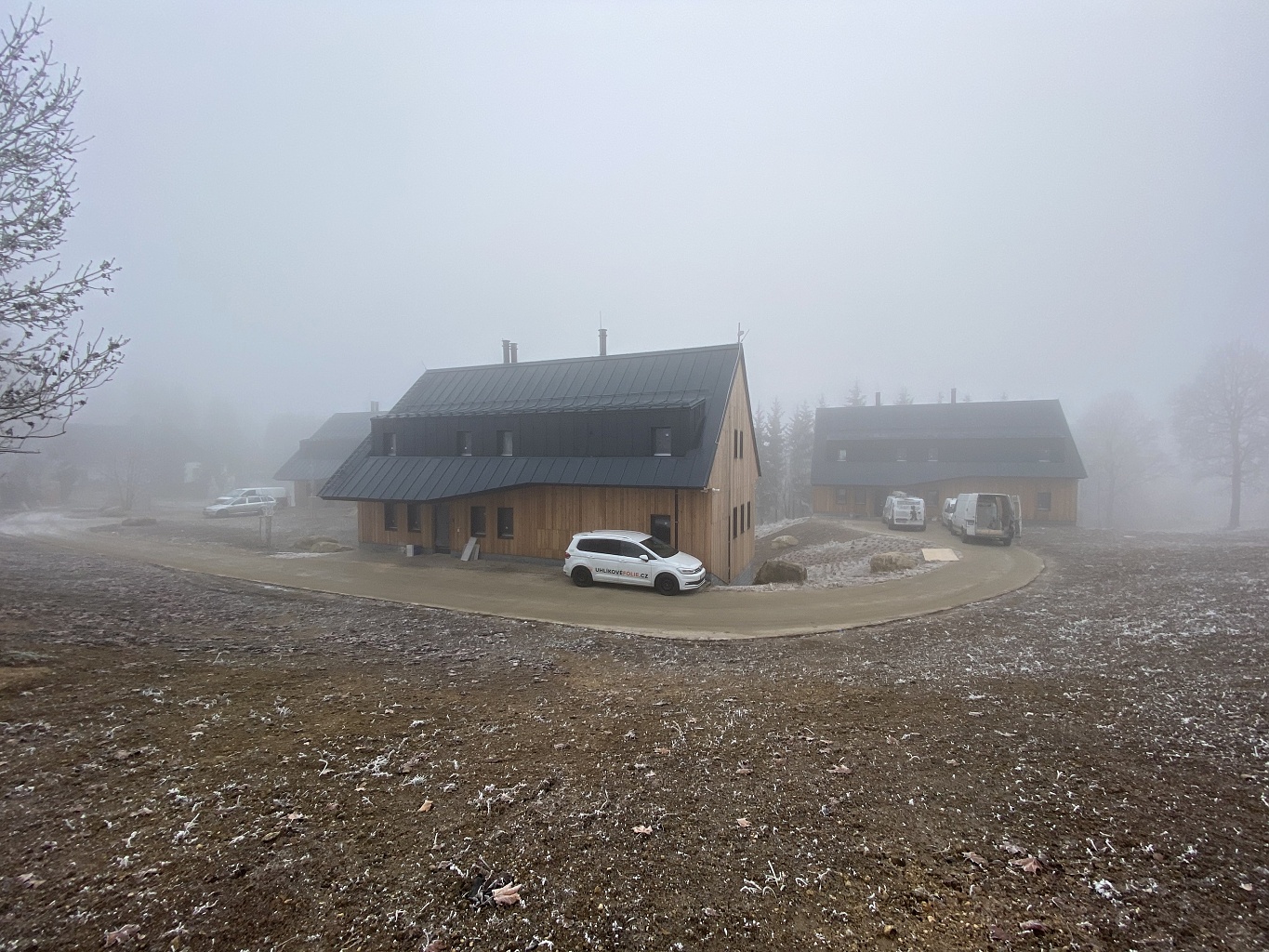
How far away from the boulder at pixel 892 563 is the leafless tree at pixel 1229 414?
126 feet

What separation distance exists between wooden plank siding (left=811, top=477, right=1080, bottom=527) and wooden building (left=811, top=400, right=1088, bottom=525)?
0.19ft

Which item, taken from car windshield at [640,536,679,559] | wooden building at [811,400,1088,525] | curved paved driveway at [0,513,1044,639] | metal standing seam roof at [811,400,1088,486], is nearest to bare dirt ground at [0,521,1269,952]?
curved paved driveway at [0,513,1044,639]

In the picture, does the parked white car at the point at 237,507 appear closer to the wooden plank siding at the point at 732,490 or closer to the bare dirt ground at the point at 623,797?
the wooden plank siding at the point at 732,490

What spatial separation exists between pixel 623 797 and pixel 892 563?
19.0 m

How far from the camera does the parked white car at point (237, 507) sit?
42.2 metres

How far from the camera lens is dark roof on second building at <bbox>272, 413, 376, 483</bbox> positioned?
50281 millimetres

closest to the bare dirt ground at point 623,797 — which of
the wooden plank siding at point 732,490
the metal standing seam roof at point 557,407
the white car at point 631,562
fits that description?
the white car at point 631,562

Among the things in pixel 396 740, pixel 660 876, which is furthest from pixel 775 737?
pixel 396 740

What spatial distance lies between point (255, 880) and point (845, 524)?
3775cm

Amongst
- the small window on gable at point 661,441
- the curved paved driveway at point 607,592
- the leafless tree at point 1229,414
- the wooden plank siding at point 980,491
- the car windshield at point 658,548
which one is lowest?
the curved paved driveway at point 607,592

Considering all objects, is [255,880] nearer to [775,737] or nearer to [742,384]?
[775,737]

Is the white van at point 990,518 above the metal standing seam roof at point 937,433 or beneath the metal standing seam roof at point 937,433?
beneath

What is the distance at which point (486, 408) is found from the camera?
26.5 m

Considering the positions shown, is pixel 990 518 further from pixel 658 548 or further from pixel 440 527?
pixel 440 527
